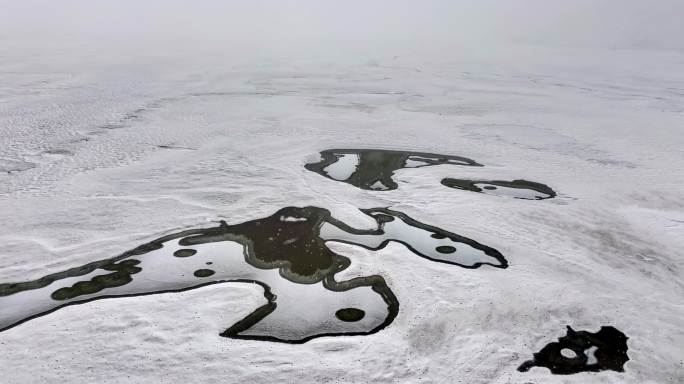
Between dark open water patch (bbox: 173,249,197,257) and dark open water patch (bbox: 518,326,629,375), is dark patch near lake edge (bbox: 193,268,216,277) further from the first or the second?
dark open water patch (bbox: 518,326,629,375)

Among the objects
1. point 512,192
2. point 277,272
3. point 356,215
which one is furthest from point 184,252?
point 512,192

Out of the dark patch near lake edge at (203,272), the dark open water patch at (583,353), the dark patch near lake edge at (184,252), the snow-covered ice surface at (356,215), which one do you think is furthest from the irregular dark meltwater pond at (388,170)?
the dark open water patch at (583,353)

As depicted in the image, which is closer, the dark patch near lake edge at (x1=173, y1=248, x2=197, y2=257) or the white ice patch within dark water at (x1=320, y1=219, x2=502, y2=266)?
the dark patch near lake edge at (x1=173, y1=248, x2=197, y2=257)

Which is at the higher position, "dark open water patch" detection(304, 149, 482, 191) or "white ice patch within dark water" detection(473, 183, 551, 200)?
"dark open water patch" detection(304, 149, 482, 191)

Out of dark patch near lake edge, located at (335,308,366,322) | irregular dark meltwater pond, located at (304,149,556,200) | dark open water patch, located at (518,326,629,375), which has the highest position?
irregular dark meltwater pond, located at (304,149,556,200)

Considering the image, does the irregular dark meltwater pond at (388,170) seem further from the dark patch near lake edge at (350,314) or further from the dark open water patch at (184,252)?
the dark patch near lake edge at (350,314)

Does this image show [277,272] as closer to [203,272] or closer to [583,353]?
[203,272]

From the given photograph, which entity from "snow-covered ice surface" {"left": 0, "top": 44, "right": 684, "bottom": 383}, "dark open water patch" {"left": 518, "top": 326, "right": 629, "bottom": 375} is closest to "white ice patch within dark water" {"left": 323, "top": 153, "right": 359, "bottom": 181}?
"snow-covered ice surface" {"left": 0, "top": 44, "right": 684, "bottom": 383}
